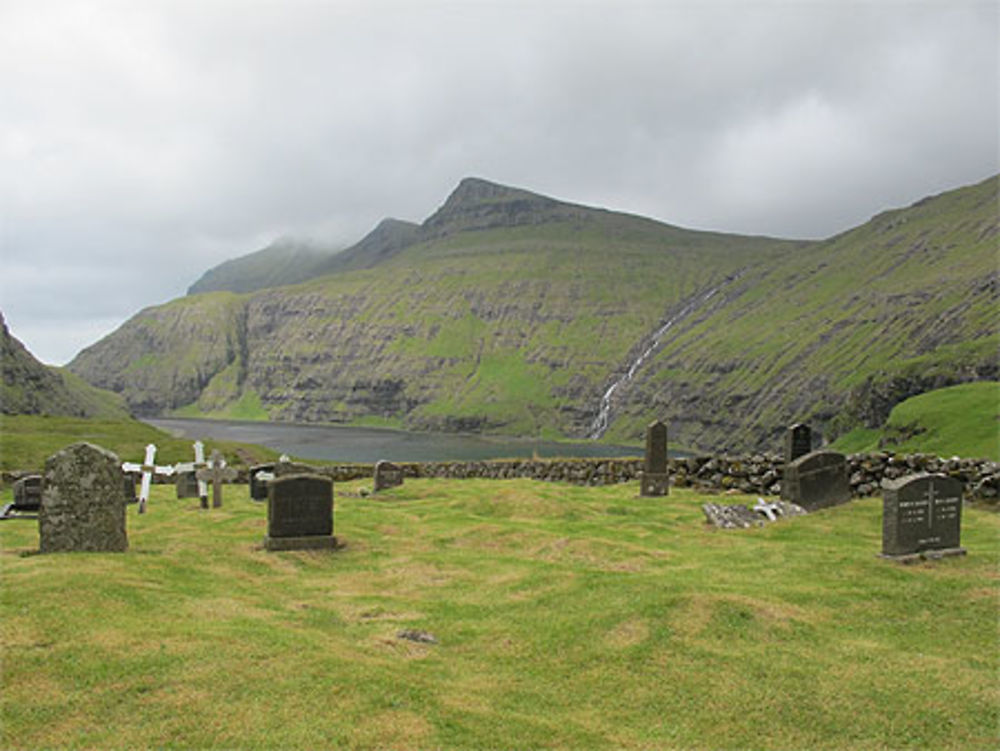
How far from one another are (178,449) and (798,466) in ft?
189

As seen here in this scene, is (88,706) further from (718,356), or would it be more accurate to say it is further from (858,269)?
(858,269)

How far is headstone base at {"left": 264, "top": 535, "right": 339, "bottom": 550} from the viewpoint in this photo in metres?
19.0

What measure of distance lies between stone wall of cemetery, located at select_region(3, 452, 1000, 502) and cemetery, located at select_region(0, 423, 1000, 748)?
16.2ft

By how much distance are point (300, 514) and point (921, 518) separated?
15.3 m

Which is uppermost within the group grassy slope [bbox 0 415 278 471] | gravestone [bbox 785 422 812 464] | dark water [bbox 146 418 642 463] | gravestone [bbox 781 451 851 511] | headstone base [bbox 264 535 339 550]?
gravestone [bbox 785 422 812 464]

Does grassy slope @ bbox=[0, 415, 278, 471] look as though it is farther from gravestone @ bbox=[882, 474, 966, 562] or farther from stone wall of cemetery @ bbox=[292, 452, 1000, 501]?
gravestone @ bbox=[882, 474, 966, 562]

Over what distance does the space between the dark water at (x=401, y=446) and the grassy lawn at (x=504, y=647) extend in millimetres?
98461

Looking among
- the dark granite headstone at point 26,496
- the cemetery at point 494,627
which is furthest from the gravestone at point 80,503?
the dark granite headstone at point 26,496

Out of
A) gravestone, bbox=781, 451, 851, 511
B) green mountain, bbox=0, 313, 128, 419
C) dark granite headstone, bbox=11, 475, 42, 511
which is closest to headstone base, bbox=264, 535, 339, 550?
dark granite headstone, bbox=11, 475, 42, 511

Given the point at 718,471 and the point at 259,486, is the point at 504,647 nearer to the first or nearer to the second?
the point at 259,486

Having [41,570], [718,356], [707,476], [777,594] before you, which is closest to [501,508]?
[707,476]

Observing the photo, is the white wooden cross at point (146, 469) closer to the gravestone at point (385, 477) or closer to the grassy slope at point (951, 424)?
the gravestone at point (385, 477)

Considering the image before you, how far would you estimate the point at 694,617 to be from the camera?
38.7 ft

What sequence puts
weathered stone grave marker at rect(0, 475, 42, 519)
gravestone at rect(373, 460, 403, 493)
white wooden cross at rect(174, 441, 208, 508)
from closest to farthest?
1. weathered stone grave marker at rect(0, 475, 42, 519)
2. white wooden cross at rect(174, 441, 208, 508)
3. gravestone at rect(373, 460, 403, 493)
